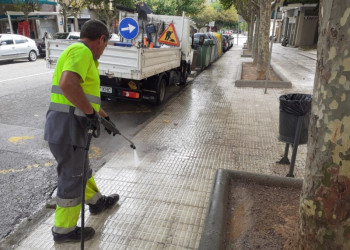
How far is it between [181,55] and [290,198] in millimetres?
7289

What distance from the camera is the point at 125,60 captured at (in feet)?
21.0

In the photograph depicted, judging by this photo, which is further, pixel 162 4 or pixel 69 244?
pixel 162 4

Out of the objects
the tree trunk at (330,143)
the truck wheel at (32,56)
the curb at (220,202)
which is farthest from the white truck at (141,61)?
the truck wheel at (32,56)

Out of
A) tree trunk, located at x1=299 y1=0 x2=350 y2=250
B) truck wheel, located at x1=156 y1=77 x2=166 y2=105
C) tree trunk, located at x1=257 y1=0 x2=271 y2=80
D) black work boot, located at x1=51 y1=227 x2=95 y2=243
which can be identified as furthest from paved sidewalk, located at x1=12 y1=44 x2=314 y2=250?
tree trunk, located at x1=257 y1=0 x2=271 y2=80

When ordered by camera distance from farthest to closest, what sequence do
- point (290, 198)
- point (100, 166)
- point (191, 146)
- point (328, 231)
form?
point (191, 146), point (100, 166), point (290, 198), point (328, 231)

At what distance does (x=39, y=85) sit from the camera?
393 inches

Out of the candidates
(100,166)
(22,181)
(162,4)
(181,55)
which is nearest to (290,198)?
(100,166)

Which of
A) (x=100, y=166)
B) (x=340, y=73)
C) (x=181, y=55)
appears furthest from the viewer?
(x=181, y=55)

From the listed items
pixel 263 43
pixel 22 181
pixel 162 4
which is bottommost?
pixel 22 181

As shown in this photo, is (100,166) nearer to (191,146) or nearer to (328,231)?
(191,146)

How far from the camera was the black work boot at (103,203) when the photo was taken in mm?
3205

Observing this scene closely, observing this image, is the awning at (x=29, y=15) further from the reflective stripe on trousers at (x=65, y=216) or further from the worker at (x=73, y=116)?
the reflective stripe on trousers at (x=65, y=216)

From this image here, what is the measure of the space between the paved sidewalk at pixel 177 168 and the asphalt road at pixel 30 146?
15.6 inches

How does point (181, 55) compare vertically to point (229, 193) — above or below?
above
